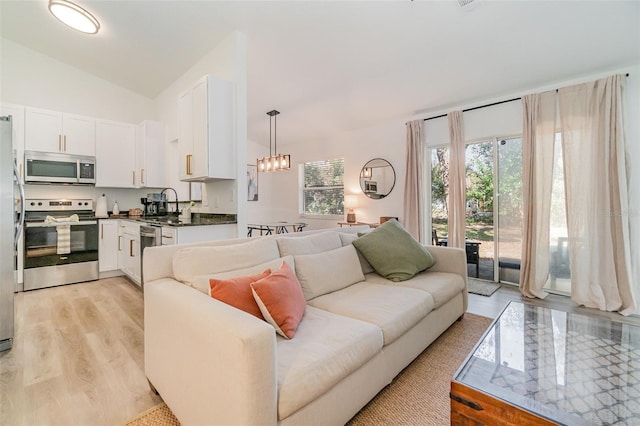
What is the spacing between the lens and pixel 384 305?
1870 millimetres

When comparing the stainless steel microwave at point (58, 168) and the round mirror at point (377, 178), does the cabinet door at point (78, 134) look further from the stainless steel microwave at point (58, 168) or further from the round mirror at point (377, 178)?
the round mirror at point (377, 178)

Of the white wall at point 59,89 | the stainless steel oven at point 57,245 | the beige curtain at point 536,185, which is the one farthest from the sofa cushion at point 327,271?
the white wall at point 59,89

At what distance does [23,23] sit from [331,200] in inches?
204

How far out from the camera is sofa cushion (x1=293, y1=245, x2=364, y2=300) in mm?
2021

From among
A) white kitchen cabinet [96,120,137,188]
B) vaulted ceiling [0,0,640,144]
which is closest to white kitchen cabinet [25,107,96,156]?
white kitchen cabinet [96,120,137,188]

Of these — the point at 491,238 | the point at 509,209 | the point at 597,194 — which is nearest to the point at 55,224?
the point at 491,238

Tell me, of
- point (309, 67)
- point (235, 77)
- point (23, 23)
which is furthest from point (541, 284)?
point (23, 23)

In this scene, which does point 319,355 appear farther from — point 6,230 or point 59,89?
point 59,89

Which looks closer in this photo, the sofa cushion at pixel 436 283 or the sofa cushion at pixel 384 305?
the sofa cushion at pixel 384 305

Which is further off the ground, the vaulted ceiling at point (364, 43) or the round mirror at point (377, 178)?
the vaulted ceiling at point (364, 43)

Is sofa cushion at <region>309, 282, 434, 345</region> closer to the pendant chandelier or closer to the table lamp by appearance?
the pendant chandelier

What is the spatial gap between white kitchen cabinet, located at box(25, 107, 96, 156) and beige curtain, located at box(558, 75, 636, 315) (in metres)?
Answer: 6.36

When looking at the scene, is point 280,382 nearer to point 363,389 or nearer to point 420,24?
point 363,389

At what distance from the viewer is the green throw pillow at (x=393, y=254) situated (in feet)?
8.26
